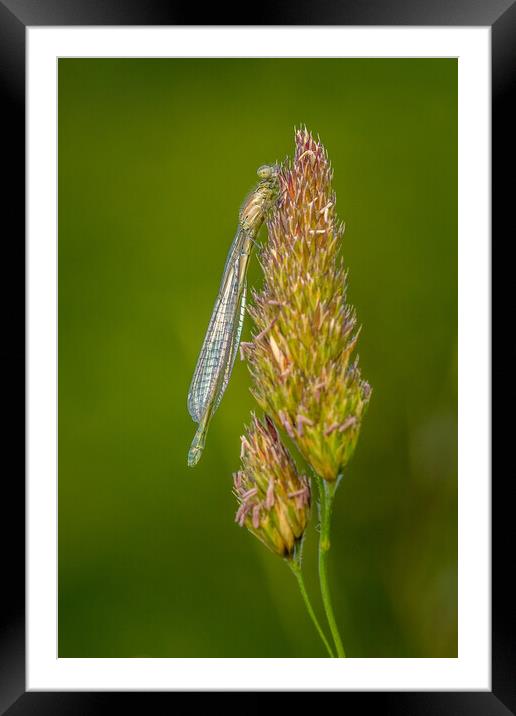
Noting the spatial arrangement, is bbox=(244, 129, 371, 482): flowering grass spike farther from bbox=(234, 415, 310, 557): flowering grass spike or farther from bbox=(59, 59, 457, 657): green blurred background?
bbox=(59, 59, 457, 657): green blurred background

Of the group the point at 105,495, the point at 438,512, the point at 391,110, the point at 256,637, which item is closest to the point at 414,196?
the point at 391,110

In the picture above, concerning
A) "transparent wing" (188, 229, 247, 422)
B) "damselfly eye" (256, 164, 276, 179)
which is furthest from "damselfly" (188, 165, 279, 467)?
"damselfly eye" (256, 164, 276, 179)
